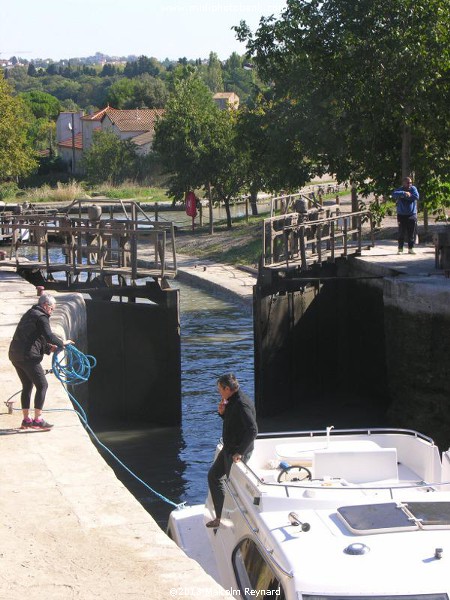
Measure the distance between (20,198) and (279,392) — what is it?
53187 millimetres

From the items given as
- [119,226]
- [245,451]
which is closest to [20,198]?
[119,226]

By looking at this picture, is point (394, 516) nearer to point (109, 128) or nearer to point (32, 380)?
point (32, 380)

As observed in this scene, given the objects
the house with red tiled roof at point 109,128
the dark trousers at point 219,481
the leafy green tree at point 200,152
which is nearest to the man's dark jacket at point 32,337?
the dark trousers at point 219,481

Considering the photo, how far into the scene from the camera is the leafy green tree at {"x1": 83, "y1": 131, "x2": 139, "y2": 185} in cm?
7856

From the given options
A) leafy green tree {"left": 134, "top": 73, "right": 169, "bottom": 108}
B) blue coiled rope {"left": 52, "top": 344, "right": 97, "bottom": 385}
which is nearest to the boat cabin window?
blue coiled rope {"left": 52, "top": 344, "right": 97, "bottom": 385}

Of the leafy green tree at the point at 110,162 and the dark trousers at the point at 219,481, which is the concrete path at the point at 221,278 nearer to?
the dark trousers at the point at 219,481

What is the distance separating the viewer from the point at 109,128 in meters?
92.8

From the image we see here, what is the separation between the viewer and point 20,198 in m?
71.8

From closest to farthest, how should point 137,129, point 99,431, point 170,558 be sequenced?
point 170,558 < point 99,431 < point 137,129

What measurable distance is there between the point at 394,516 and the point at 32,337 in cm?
528

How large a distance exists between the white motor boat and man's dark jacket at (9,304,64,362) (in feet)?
7.78

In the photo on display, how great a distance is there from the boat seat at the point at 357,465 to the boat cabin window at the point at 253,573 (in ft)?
4.07

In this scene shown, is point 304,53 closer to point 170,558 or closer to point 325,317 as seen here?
point 325,317

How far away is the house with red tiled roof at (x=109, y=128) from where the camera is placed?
92.1 metres
